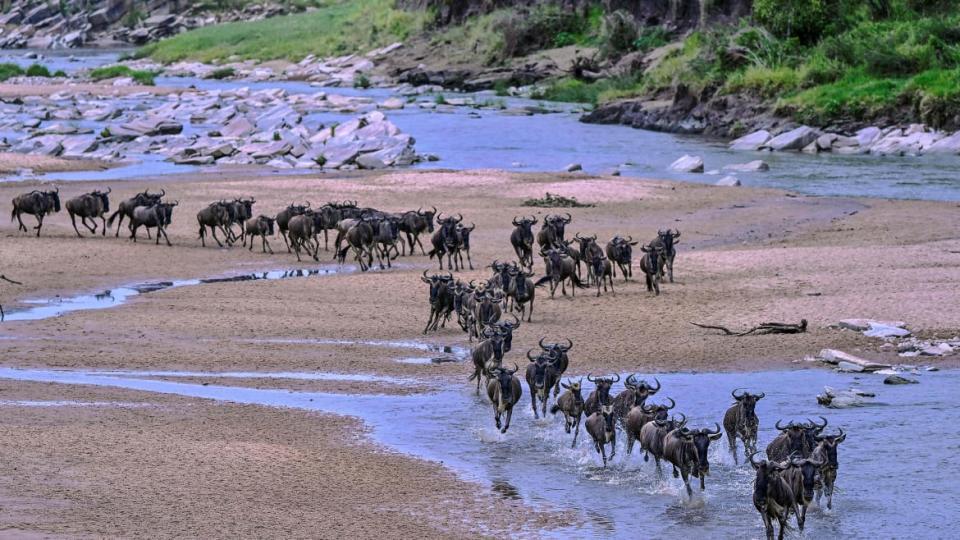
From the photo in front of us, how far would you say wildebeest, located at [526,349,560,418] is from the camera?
1673cm

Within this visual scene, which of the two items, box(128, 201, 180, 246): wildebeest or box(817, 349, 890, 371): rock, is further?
box(128, 201, 180, 246): wildebeest

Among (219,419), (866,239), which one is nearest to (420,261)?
(866,239)

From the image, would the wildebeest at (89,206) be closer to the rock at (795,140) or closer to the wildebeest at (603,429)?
the wildebeest at (603,429)

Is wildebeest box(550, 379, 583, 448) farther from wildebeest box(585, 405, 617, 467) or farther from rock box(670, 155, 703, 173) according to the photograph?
rock box(670, 155, 703, 173)

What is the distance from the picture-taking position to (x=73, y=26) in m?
159

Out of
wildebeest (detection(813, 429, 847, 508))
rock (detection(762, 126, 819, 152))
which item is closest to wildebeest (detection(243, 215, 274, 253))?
wildebeest (detection(813, 429, 847, 508))

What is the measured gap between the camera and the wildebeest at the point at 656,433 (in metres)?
14.1

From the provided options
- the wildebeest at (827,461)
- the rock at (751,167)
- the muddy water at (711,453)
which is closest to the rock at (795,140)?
the rock at (751,167)

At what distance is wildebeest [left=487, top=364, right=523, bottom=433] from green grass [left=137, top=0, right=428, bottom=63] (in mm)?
89305

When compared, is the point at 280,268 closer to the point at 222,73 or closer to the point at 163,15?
the point at 222,73

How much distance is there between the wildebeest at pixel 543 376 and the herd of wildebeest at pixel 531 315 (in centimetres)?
2

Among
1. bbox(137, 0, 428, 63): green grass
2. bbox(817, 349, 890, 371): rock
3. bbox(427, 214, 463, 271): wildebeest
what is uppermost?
bbox(137, 0, 428, 63): green grass

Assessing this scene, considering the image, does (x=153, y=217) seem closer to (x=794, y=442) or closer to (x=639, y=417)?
(x=639, y=417)

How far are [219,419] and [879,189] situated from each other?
28.3 meters
